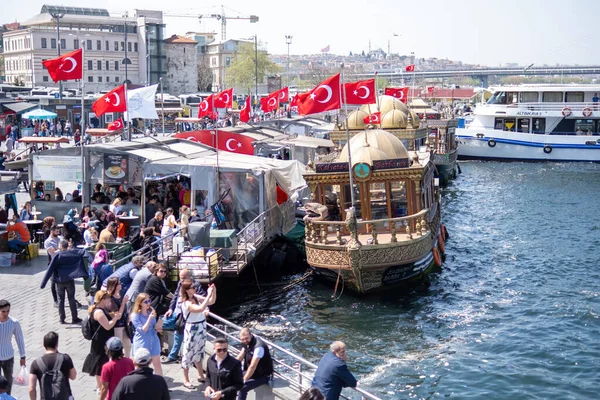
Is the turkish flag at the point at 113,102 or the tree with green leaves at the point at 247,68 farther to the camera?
the tree with green leaves at the point at 247,68

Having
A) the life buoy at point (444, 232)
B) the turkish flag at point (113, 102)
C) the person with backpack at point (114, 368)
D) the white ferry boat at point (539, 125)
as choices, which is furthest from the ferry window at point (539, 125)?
the person with backpack at point (114, 368)

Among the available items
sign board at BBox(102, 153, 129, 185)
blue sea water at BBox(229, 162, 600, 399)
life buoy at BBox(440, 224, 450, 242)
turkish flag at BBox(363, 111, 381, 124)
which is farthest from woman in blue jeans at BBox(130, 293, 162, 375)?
turkish flag at BBox(363, 111, 381, 124)

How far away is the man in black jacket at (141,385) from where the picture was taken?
819cm

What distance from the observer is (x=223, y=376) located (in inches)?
396

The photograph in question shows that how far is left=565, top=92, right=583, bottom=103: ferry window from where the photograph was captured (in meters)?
61.2

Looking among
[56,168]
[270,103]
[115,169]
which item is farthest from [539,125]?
[56,168]

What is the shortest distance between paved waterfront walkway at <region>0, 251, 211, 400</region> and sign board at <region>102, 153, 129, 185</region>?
3.23 metres

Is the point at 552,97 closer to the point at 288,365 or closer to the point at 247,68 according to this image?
the point at 288,365

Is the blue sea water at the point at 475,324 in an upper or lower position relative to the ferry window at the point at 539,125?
lower

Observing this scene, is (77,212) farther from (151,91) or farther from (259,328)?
(259,328)

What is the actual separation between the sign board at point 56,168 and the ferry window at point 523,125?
159 ft

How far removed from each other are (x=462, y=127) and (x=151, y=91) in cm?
4927

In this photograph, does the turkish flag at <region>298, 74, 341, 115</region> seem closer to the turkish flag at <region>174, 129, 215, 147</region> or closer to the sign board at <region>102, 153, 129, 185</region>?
the sign board at <region>102, 153, 129, 185</region>

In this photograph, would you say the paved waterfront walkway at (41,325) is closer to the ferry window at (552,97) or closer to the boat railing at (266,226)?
the boat railing at (266,226)
